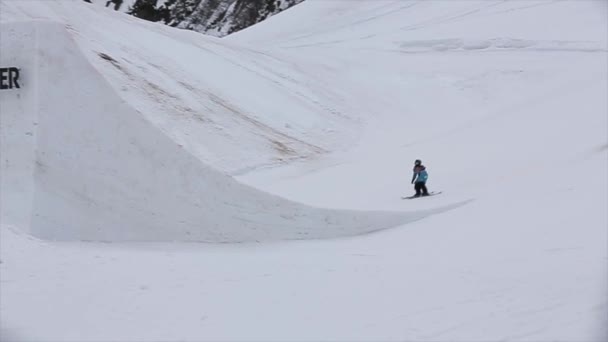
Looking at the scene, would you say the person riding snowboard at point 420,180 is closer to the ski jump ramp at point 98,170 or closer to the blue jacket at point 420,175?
the blue jacket at point 420,175

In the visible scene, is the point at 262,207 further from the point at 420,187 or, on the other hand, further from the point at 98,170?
the point at 420,187

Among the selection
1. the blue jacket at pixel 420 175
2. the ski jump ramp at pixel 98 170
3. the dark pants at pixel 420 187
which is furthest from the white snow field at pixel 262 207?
the blue jacket at pixel 420 175

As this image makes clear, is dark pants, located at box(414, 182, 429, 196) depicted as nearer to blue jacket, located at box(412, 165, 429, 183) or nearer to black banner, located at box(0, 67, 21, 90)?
blue jacket, located at box(412, 165, 429, 183)

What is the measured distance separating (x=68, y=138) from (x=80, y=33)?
6.14 meters

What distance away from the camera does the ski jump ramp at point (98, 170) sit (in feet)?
34.8

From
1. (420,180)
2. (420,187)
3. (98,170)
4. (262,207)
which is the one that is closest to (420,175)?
(420,180)

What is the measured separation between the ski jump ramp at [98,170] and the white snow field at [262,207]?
0.02 m

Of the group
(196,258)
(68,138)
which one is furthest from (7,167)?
(196,258)

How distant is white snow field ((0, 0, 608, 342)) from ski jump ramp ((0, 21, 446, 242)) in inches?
0.8

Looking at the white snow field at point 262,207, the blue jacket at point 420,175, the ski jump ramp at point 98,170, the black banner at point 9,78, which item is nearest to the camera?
the white snow field at point 262,207

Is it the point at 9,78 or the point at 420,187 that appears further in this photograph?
the point at 420,187

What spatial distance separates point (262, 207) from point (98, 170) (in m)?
2.28

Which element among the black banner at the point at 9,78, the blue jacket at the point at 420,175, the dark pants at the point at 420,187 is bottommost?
the dark pants at the point at 420,187

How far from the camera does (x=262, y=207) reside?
445 inches
